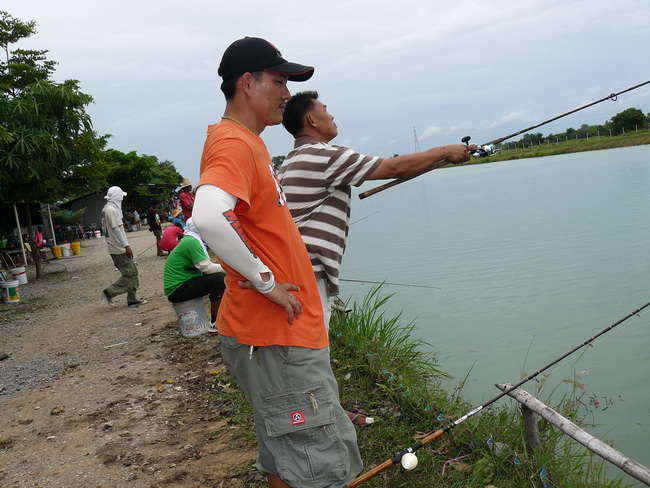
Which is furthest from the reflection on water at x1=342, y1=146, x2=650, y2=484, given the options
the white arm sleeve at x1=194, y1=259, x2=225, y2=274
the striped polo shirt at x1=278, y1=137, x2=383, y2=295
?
the striped polo shirt at x1=278, y1=137, x2=383, y2=295

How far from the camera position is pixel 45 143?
11.7 metres

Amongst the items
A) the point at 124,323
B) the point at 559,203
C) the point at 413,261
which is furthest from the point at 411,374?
the point at 559,203

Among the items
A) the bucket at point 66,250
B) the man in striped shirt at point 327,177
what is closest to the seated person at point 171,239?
the man in striped shirt at point 327,177

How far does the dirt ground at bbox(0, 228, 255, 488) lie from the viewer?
11.4 ft

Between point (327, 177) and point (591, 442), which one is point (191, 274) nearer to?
point (327, 177)

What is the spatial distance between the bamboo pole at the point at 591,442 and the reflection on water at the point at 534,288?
5.39 ft

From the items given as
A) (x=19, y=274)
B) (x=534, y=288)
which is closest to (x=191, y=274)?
(x=534, y=288)

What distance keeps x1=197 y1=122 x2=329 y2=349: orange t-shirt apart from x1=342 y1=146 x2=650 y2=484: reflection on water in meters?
3.07

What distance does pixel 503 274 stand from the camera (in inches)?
401

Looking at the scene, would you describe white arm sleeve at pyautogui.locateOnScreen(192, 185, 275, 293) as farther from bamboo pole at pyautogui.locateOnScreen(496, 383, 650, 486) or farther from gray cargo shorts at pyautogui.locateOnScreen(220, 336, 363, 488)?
→ bamboo pole at pyautogui.locateOnScreen(496, 383, 650, 486)

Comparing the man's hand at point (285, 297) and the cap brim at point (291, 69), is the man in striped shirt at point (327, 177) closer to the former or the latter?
the cap brim at point (291, 69)

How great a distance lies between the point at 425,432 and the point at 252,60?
2324 millimetres

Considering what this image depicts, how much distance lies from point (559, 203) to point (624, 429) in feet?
51.7

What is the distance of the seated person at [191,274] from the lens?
235 inches
